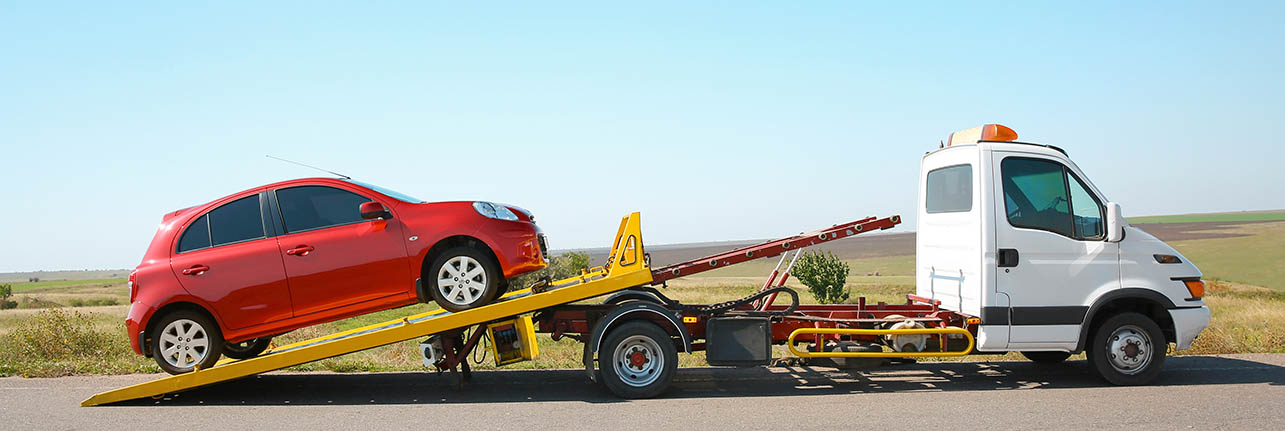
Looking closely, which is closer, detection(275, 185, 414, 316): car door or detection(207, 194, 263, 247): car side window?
detection(275, 185, 414, 316): car door

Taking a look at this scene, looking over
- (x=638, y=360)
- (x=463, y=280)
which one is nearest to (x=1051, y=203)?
(x=638, y=360)

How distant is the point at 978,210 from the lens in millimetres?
8109

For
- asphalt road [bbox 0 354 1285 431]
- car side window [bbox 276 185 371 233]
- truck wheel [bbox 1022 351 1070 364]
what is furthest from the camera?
truck wheel [bbox 1022 351 1070 364]

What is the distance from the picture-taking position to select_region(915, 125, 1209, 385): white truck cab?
317 inches

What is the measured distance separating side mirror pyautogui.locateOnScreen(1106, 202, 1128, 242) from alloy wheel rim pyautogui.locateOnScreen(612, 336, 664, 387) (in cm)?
439

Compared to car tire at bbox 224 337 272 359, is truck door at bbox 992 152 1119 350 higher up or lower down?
higher up

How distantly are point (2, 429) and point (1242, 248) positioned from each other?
101 m

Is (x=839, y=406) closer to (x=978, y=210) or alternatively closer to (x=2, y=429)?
(x=978, y=210)

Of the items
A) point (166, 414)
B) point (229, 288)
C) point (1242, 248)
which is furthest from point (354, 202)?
point (1242, 248)

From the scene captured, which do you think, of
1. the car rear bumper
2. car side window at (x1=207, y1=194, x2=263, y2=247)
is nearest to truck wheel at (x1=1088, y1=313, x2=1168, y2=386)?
car side window at (x1=207, y1=194, x2=263, y2=247)

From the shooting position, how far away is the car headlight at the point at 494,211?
26.0ft

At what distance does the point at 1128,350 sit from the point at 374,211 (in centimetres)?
723

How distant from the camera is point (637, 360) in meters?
7.93

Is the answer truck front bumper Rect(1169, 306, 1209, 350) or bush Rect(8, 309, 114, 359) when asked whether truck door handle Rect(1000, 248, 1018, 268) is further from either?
bush Rect(8, 309, 114, 359)
